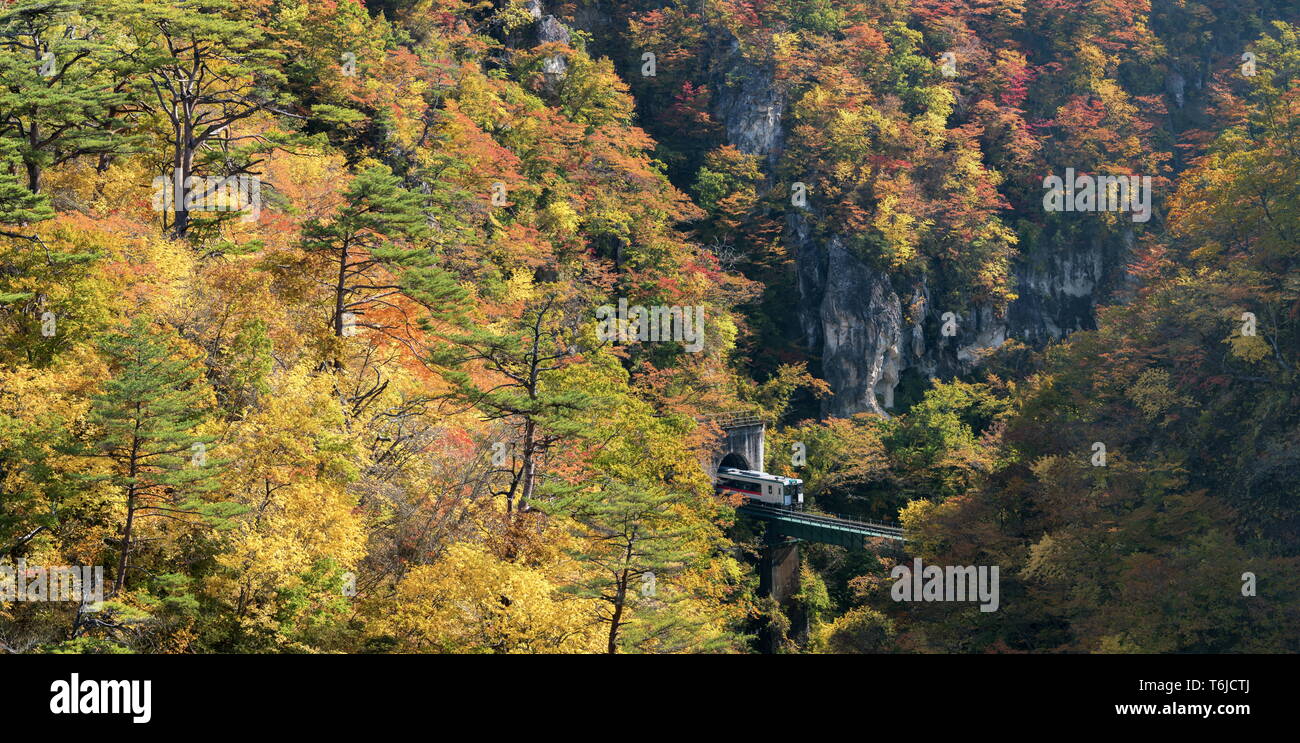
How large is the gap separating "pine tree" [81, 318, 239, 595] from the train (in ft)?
73.9

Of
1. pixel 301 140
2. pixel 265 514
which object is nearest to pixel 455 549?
pixel 265 514

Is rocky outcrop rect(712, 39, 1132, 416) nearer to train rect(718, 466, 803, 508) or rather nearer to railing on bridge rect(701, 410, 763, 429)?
railing on bridge rect(701, 410, 763, 429)

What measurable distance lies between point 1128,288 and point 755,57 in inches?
762

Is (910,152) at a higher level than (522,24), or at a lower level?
lower

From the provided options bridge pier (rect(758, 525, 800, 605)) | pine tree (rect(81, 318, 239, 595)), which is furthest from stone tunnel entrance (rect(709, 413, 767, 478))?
pine tree (rect(81, 318, 239, 595))

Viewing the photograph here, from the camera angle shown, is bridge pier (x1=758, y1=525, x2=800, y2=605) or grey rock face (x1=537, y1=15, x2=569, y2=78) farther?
grey rock face (x1=537, y1=15, x2=569, y2=78)

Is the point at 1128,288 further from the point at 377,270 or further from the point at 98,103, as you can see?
the point at 98,103

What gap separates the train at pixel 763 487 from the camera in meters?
40.3

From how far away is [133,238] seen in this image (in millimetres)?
24500

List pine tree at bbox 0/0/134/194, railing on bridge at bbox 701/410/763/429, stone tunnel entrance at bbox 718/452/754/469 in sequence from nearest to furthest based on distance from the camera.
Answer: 1. pine tree at bbox 0/0/134/194
2. railing on bridge at bbox 701/410/763/429
3. stone tunnel entrance at bbox 718/452/754/469

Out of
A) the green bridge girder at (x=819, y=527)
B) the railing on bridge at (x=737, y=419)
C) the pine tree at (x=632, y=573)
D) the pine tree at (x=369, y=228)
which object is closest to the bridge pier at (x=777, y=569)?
the green bridge girder at (x=819, y=527)

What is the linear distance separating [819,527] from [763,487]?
278 centimetres

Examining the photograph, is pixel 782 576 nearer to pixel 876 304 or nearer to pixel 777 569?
pixel 777 569

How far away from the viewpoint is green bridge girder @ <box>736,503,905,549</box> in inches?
1487
